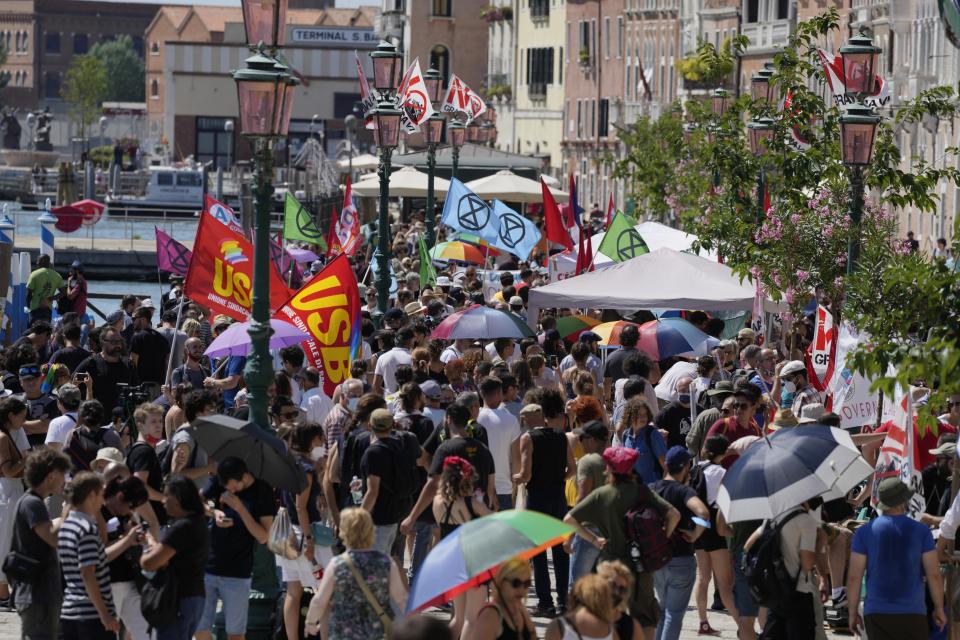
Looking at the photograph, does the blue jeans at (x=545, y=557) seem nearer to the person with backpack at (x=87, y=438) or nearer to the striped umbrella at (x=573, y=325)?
the person with backpack at (x=87, y=438)

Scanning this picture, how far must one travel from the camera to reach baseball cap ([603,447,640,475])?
34.3 ft

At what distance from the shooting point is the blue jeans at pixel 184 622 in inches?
395

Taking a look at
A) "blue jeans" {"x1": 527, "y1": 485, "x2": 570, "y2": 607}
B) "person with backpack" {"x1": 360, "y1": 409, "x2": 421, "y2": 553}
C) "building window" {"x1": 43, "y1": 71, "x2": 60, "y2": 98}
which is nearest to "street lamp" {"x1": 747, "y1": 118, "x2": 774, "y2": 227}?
"blue jeans" {"x1": 527, "y1": 485, "x2": 570, "y2": 607}

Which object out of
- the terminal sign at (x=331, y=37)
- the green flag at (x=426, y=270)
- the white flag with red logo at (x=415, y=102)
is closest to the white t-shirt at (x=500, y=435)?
the green flag at (x=426, y=270)

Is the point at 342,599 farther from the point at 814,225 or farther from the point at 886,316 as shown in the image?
the point at 814,225

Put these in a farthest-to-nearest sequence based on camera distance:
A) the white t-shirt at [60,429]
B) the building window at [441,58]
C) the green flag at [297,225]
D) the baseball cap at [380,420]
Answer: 1. the building window at [441,58]
2. the green flag at [297,225]
3. the white t-shirt at [60,429]
4. the baseball cap at [380,420]

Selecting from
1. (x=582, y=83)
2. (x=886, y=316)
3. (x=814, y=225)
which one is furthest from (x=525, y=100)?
(x=886, y=316)

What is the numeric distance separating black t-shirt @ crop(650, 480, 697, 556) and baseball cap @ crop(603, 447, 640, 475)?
2.21ft

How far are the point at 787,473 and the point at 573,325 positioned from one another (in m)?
10.6

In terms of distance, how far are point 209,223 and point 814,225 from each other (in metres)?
7.00

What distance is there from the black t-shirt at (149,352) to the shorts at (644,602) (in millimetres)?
8848

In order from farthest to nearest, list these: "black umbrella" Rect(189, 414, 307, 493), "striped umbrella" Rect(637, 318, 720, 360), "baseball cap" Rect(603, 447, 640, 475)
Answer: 1. "striped umbrella" Rect(637, 318, 720, 360)
2. "black umbrella" Rect(189, 414, 307, 493)
3. "baseball cap" Rect(603, 447, 640, 475)

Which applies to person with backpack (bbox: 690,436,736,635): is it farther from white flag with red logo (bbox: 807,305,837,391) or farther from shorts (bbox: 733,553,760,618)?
white flag with red logo (bbox: 807,305,837,391)

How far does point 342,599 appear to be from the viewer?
8.98 metres
